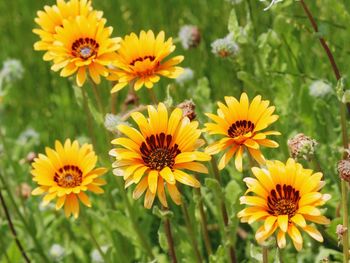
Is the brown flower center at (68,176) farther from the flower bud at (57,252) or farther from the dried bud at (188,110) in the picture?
the flower bud at (57,252)

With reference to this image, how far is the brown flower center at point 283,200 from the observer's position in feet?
5.25

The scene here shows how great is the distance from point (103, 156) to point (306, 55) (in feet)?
3.77

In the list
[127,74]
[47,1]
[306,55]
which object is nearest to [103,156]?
[127,74]

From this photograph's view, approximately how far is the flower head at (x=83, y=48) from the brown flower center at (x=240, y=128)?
46cm

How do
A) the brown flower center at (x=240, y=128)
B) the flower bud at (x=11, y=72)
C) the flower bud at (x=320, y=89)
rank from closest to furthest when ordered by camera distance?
the brown flower center at (x=240, y=128) < the flower bud at (x=320, y=89) < the flower bud at (x=11, y=72)

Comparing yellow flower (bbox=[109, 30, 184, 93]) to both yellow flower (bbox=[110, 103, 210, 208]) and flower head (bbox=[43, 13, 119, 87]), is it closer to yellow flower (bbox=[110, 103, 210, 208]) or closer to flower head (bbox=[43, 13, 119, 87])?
flower head (bbox=[43, 13, 119, 87])

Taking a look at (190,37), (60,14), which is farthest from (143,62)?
(190,37)

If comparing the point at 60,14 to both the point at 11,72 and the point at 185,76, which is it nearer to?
the point at 185,76

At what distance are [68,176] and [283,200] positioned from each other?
2.43ft

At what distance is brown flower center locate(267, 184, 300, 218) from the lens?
1601 millimetres

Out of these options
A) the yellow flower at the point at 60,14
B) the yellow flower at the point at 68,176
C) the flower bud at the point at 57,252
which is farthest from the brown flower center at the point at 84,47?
the flower bud at the point at 57,252

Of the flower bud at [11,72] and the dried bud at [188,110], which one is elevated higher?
the flower bud at [11,72]

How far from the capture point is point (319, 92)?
2695 millimetres

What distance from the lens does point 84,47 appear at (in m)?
2.13
